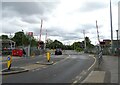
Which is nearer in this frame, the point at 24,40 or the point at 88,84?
the point at 88,84

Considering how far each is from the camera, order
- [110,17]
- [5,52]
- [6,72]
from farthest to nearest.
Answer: [5,52] < [110,17] < [6,72]

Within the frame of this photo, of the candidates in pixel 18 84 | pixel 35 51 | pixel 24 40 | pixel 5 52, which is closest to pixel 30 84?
→ pixel 18 84

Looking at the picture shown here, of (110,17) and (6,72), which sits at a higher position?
(110,17)

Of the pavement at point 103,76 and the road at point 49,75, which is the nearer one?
the pavement at point 103,76

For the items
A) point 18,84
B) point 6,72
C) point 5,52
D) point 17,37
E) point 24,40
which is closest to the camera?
point 18,84

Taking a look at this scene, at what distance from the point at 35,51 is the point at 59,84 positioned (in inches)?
1789

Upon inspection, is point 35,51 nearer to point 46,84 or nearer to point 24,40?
point 46,84

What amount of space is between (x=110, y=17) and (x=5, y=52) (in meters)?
20.5

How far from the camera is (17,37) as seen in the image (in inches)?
5600

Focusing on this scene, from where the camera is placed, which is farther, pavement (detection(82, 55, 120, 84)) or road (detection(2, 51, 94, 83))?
road (detection(2, 51, 94, 83))

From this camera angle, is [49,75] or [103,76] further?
[49,75]

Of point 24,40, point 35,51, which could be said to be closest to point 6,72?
point 35,51

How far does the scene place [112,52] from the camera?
169 feet

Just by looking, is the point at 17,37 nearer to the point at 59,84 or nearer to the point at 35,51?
the point at 35,51
